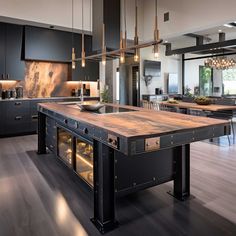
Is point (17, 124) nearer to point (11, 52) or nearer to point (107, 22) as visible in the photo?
point (11, 52)

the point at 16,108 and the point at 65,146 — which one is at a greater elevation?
the point at 16,108

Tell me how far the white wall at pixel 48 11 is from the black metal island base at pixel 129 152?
145 inches

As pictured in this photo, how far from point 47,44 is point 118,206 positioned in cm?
534

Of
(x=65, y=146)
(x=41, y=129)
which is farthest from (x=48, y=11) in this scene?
(x=65, y=146)

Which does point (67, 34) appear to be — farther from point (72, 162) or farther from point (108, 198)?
point (108, 198)

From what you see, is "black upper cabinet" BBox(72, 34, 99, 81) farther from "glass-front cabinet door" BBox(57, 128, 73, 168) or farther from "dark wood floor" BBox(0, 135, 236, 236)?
"dark wood floor" BBox(0, 135, 236, 236)

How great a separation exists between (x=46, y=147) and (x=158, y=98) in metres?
5.79

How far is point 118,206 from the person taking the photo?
8.50ft

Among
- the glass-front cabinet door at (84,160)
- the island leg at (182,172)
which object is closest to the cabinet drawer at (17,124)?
the glass-front cabinet door at (84,160)

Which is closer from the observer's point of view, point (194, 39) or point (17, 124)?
point (17, 124)

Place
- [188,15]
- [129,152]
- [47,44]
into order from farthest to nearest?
1. [47,44]
2. [188,15]
3. [129,152]

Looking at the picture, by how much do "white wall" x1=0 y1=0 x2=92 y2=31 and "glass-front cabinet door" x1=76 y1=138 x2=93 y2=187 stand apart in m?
4.25

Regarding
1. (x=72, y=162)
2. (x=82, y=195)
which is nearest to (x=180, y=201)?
(x=82, y=195)

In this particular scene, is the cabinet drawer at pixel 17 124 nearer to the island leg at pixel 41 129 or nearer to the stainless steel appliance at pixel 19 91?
the stainless steel appliance at pixel 19 91
